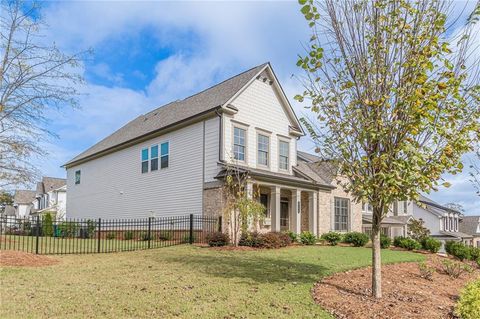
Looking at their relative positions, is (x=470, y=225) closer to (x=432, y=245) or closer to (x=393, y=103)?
(x=432, y=245)

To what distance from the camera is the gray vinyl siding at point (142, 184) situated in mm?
18844

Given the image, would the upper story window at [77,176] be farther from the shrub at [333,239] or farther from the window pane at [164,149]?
the shrub at [333,239]

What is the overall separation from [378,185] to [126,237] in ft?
54.2

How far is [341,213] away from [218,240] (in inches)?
454

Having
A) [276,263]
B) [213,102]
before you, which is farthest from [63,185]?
[276,263]

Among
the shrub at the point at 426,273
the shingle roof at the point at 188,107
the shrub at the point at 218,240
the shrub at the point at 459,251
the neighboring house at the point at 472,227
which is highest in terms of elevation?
the shingle roof at the point at 188,107

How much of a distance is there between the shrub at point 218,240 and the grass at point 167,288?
3582mm

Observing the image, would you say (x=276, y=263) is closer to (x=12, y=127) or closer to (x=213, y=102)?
(x=12, y=127)

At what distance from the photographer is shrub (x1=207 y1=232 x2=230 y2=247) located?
14.8 m

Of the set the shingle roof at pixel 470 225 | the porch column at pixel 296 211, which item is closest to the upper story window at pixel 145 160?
the porch column at pixel 296 211

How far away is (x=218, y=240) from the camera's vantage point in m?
14.8

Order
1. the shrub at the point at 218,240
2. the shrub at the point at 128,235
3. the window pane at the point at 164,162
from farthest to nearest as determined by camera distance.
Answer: the window pane at the point at 164,162, the shrub at the point at 128,235, the shrub at the point at 218,240

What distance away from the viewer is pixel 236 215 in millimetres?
15484

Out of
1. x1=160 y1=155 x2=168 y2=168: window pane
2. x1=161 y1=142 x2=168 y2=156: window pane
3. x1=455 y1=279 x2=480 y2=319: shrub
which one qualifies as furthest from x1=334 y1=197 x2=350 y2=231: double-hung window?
x1=455 y1=279 x2=480 y2=319: shrub
